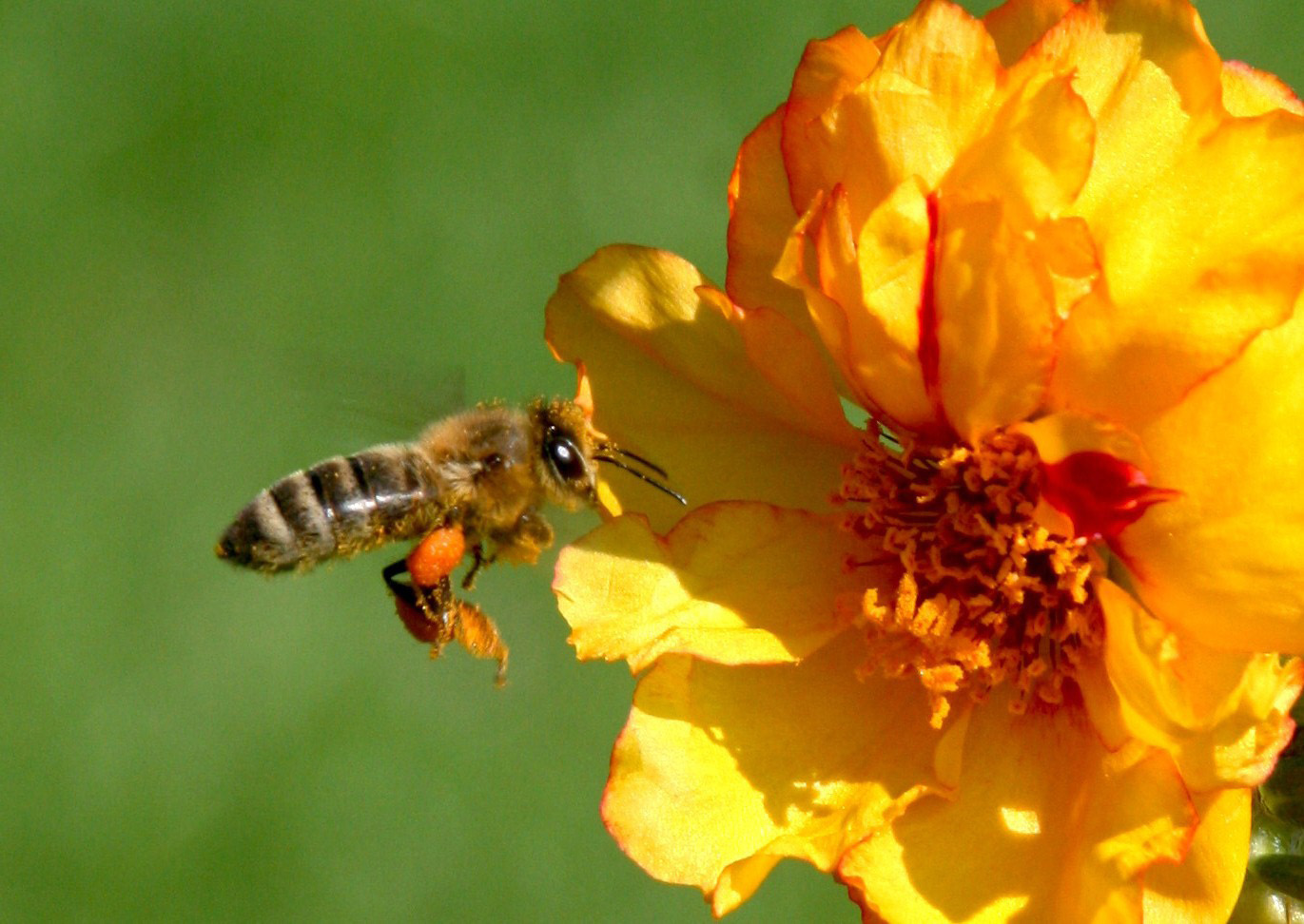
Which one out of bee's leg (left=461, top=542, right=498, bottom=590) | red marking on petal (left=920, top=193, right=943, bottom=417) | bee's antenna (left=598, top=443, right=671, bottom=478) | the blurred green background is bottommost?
the blurred green background

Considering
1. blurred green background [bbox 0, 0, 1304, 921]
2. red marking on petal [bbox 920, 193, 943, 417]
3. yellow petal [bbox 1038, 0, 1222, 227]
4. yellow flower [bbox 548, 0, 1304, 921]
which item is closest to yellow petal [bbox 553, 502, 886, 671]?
yellow flower [bbox 548, 0, 1304, 921]

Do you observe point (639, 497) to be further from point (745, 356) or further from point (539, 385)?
point (539, 385)

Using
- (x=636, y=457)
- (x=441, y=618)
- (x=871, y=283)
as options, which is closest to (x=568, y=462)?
(x=636, y=457)

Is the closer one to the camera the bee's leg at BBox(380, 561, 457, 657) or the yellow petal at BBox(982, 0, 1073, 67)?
the yellow petal at BBox(982, 0, 1073, 67)

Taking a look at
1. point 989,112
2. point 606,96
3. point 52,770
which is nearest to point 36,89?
point 606,96

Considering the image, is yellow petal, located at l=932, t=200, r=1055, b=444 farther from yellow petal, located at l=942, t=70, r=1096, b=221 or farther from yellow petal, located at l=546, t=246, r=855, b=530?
yellow petal, located at l=546, t=246, r=855, b=530

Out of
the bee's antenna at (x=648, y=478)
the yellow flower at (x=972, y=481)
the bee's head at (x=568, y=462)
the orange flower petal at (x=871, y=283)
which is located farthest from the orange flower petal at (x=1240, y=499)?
the bee's head at (x=568, y=462)
